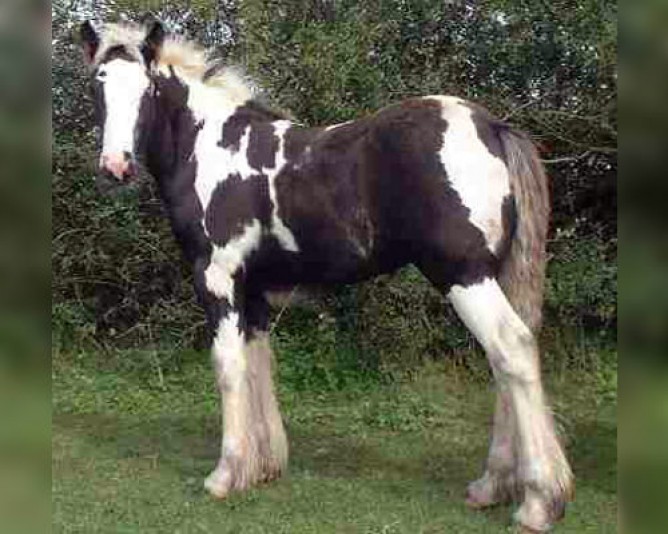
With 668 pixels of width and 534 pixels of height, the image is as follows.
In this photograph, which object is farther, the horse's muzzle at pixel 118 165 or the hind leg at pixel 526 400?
the horse's muzzle at pixel 118 165

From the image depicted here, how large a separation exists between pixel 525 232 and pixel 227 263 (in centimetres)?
147

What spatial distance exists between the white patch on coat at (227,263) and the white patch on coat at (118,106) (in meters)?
0.66

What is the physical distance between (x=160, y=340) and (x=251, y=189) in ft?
10.7

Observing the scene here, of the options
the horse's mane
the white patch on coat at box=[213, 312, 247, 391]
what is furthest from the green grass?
the horse's mane

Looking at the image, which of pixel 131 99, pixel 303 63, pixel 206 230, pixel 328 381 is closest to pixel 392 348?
pixel 328 381

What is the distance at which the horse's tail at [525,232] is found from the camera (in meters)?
3.76

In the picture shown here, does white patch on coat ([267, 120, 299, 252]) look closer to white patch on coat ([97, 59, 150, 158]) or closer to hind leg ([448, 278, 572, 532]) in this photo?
white patch on coat ([97, 59, 150, 158])

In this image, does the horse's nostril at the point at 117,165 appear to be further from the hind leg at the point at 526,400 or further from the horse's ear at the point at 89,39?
the hind leg at the point at 526,400

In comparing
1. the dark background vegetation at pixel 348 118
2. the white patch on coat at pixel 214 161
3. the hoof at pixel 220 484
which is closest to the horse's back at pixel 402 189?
the white patch on coat at pixel 214 161

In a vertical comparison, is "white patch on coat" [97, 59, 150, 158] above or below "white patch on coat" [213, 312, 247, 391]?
above

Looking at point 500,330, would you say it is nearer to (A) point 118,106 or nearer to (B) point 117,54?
(A) point 118,106

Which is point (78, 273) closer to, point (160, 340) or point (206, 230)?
point (160, 340)

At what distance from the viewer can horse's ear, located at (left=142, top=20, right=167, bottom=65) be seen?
422 centimetres

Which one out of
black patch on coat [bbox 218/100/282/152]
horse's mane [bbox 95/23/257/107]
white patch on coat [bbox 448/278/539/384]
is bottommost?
white patch on coat [bbox 448/278/539/384]
